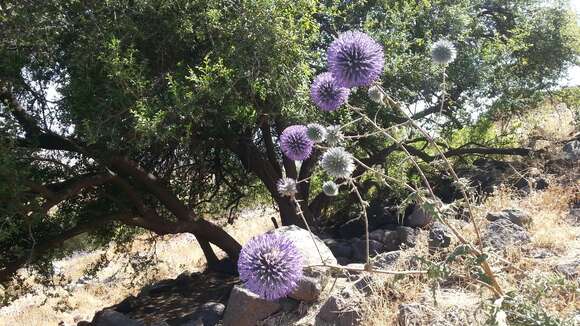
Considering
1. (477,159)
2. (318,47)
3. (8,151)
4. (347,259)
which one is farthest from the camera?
(477,159)

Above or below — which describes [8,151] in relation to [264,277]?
above

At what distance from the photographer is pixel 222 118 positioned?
7.44 meters

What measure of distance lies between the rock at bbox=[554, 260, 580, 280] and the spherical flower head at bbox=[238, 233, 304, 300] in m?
3.11

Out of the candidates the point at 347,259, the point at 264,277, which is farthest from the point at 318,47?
the point at 264,277

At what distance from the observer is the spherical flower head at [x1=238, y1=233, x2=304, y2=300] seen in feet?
10.3

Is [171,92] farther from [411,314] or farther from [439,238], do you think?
[411,314]

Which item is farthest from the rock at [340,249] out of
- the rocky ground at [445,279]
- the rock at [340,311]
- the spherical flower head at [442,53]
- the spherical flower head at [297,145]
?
the spherical flower head at [442,53]

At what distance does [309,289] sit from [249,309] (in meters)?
0.72

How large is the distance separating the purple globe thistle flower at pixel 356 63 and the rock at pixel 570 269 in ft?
9.39

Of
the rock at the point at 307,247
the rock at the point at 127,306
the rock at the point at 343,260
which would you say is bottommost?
the rock at the point at 127,306

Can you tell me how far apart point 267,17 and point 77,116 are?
2532 millimetres

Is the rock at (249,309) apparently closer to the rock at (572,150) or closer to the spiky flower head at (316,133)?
the spiky flower head at (316,133)

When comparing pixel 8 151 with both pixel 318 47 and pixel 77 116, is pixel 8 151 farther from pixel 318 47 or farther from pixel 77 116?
pixel 318 47

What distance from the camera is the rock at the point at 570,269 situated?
5.15 m
